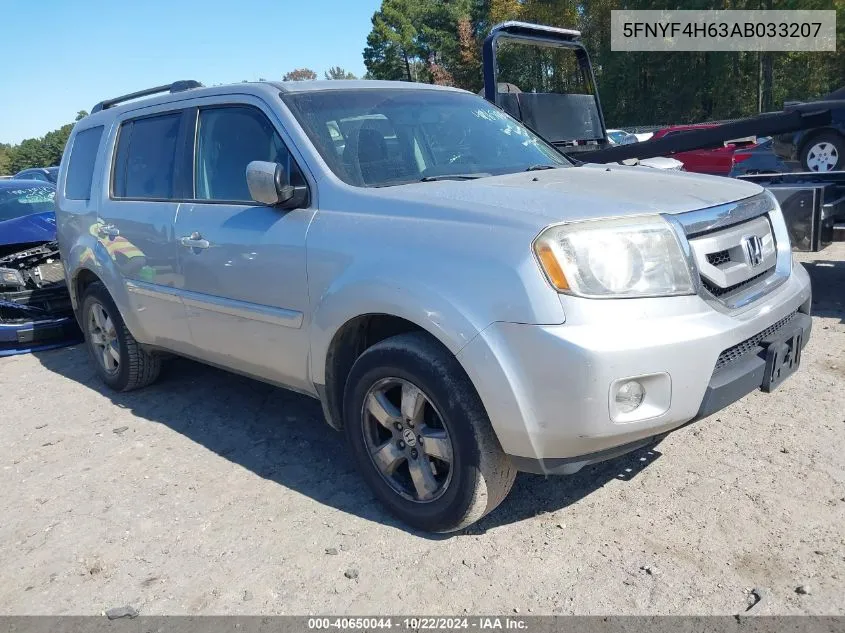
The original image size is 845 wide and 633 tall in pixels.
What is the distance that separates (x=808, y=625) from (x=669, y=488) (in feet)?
3.12

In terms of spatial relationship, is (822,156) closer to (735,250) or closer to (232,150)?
(735,250)

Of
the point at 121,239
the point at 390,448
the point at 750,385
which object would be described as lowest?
the point at 390,448

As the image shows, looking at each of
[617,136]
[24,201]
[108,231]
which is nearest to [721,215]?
[108,231]

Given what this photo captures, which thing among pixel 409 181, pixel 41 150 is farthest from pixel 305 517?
pixel 41 150

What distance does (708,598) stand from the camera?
2477 millimetres

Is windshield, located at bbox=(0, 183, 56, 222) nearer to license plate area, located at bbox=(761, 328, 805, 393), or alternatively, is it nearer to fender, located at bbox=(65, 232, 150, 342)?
fender, located at bbox=(65, 232, 150, 342)

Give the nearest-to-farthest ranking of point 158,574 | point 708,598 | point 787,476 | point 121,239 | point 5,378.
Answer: point 708,598, point 158,574, point 787,476, point 121,239, point 5,378

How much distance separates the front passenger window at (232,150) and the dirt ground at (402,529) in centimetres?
145

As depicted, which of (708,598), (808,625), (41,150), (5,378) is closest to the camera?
(808,625)

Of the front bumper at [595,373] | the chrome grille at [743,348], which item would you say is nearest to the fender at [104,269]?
the front bumper at [595,373]

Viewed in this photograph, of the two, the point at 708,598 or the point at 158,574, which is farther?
the point at 158,574

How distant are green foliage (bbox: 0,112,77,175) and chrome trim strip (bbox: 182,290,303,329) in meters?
76.0

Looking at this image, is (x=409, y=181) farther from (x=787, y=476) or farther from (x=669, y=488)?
(x=787, y=476)

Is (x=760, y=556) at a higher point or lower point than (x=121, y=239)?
lower
